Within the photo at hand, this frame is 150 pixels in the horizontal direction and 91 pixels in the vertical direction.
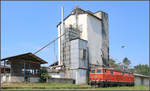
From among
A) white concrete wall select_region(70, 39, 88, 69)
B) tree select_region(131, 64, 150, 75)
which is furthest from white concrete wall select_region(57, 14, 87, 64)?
tree select_region(131, 64, 150, 75)

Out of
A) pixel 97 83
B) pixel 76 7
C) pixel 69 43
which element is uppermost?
pixel 76 7

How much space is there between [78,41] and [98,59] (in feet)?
25.9

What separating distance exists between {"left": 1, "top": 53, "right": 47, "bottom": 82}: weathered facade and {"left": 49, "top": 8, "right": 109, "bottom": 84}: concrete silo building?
356 inches

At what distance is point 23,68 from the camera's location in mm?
30172

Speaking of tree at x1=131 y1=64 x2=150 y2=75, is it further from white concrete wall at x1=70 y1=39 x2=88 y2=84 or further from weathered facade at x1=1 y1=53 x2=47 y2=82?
weathered facade at x1=1 y1=53 x2=47 y2=82

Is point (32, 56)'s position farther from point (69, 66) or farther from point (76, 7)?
point (76, 7)

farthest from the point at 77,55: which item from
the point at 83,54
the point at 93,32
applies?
the point at 93,32

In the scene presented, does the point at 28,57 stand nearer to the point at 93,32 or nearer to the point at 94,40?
the point at 94,40

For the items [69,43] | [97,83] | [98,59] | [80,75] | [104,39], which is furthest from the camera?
[104,39]

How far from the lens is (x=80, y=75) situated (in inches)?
1527

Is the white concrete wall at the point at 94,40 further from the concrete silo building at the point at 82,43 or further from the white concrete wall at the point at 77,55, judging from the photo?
the white concrete wall at the point at 77,55

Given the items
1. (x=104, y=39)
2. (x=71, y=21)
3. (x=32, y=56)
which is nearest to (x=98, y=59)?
(x=104, y=39)

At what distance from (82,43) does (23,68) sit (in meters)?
13.9

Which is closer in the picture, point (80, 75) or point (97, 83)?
point (97, 83)
